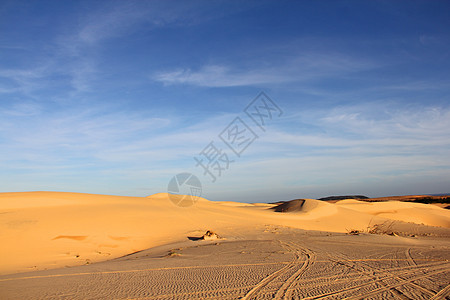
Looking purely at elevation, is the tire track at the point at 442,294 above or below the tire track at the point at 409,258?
above

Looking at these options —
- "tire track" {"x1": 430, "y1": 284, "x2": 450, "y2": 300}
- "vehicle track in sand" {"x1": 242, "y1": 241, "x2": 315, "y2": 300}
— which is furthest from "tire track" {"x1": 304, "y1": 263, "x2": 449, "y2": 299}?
"vehicle track in sand" {"x1": 242, "y1": 241, "x2": 315, "y2": 300}

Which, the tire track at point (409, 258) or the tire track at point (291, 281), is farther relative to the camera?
the tire track at point (409, 258)

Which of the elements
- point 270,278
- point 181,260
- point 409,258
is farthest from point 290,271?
point 409,258

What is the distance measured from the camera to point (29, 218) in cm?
1288

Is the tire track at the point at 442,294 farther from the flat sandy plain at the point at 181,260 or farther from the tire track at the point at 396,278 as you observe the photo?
the tire track at the point at 396,278

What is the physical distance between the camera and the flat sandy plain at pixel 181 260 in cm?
471

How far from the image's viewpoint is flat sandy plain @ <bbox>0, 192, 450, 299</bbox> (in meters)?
4.71

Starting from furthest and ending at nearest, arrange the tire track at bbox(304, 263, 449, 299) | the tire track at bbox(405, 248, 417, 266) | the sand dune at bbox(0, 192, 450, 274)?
1. the sand dune at bbox(0, 192, 450, 274)
2. the tire track at bbox(405, 248, 417, 266)
3. the tire track at bbox(304, 263, 449, 299)

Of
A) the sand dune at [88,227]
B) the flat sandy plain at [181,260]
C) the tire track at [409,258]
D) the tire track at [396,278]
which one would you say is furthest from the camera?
the sand dune at [88,227]

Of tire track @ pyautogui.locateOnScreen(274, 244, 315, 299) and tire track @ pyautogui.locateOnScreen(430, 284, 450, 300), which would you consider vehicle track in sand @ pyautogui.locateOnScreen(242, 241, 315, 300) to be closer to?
tire track @ pyautogui.locateOnScreen(274, 244, 315, 299)

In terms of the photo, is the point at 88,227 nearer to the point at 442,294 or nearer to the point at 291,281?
the point at 291,281

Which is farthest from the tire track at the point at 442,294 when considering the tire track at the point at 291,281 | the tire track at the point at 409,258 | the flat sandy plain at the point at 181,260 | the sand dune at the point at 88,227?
the sand dune at the point at 88,227

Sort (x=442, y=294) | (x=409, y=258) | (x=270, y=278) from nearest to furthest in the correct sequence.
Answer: (x=442, y=294)
(x=270, y=278)
(x=409, y=258)

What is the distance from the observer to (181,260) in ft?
24.3
